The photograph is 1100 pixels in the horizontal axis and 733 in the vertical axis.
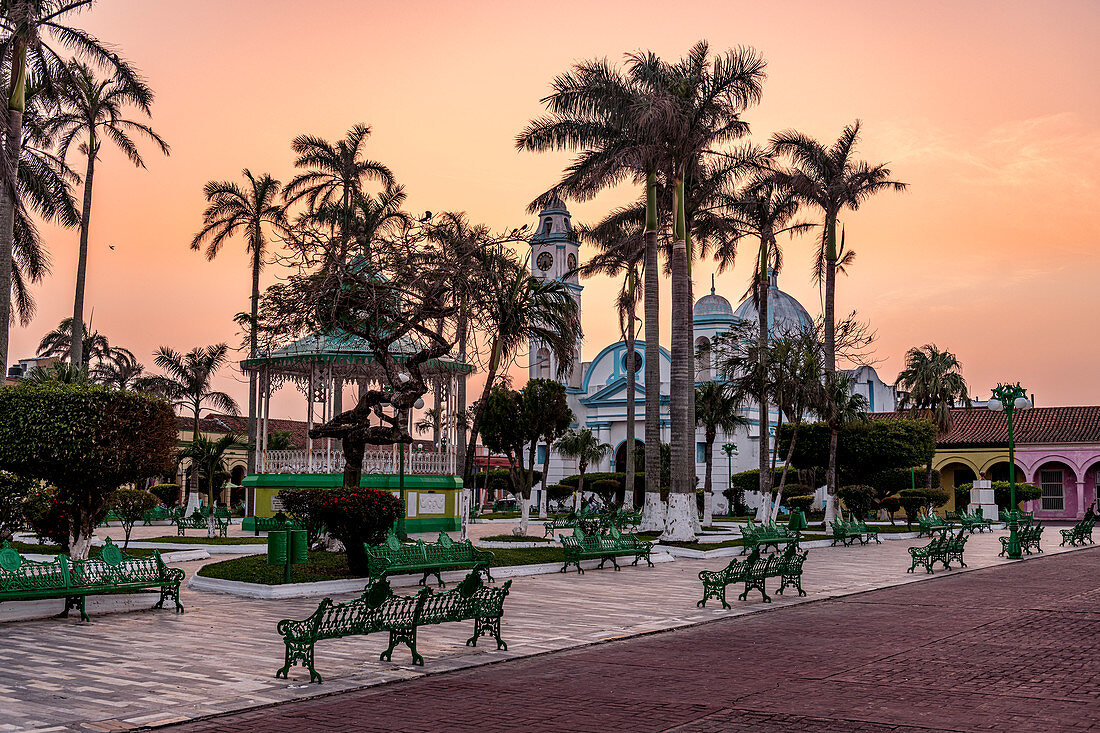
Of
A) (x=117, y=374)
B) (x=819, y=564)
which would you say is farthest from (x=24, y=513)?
(x=117, y=374)

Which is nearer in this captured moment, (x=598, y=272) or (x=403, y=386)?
(x=403, y=386)

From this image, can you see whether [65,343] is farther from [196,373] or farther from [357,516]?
[357,516]

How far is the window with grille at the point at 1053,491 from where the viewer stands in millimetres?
55719

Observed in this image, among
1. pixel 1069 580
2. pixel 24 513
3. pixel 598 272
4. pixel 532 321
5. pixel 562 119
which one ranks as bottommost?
pixel 1069 580

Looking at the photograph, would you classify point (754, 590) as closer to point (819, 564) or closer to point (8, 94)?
point (819, 564)

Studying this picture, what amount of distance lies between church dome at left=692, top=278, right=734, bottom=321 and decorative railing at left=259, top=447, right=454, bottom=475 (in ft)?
115

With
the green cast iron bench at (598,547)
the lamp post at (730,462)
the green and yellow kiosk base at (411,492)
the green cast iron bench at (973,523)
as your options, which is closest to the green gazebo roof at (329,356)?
the green and yellow kiosk base at (411,492)

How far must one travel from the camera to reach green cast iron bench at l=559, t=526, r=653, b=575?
1938cm

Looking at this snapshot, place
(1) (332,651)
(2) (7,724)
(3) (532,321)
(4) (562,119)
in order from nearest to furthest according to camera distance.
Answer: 1. (2) (7,724)
2. (1) (332,651)
3. (3) (532,321)
4. (4) (562,119)

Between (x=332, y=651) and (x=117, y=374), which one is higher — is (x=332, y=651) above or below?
below

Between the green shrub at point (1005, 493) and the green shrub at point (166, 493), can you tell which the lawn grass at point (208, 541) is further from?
the green shrub at point (1005, 493)

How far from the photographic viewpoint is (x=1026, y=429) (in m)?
57.2

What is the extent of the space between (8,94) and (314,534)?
11593 millimetres

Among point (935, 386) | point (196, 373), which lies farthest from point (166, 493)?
point (935, 386)
